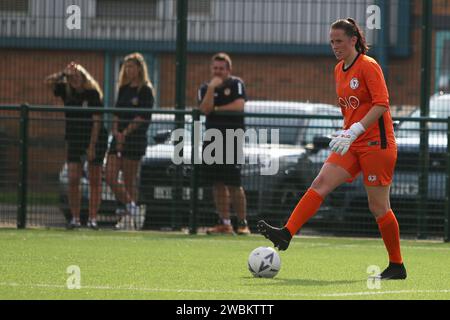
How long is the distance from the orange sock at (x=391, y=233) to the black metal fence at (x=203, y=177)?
15.6ft

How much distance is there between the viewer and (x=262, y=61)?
16938mm

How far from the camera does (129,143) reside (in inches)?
586

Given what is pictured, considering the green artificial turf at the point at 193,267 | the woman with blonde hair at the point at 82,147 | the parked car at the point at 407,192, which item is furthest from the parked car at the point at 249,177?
the green artificial turf at the point at 193,267

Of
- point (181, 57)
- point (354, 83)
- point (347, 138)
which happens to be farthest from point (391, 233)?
point (181, 57)

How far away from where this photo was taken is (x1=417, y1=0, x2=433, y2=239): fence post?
14562 millimetres

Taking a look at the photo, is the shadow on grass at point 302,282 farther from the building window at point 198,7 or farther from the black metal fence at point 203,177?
the building window at point 198,7

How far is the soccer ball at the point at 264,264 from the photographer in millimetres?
9648

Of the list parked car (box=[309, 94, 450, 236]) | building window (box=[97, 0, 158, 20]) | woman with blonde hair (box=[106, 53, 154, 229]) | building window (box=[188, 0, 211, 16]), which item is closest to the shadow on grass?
parked car (box=[309, 94, 450, 236])

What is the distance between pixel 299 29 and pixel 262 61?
3.72ft

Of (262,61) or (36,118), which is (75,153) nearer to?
(36,118)

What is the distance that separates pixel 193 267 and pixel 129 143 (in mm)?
4583

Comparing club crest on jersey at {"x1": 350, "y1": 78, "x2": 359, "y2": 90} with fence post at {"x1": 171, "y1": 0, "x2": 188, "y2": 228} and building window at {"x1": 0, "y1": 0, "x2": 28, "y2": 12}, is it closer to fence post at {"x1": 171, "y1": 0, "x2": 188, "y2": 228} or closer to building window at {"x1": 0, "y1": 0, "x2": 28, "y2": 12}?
fence post at {"x1": 171, "y1": 0, "x2": 188, "y2": 228}

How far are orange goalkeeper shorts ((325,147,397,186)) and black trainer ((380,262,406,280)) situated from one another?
0.64 metres
